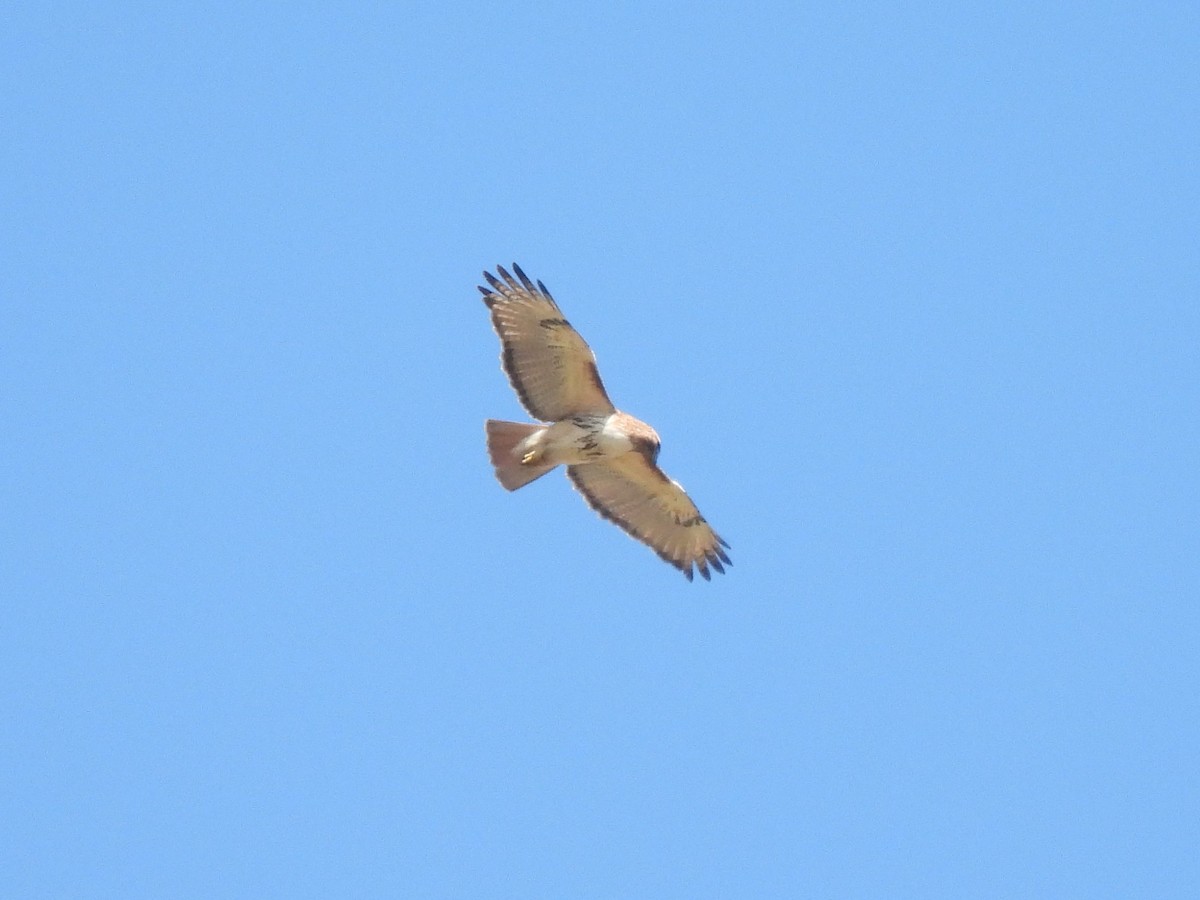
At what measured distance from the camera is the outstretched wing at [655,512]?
14.5m

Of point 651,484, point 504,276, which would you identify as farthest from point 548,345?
point 651,484

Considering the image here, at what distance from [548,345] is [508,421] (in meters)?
0.66

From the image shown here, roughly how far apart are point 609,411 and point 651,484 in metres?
0.90

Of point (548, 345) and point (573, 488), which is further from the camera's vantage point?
point (573, 488)

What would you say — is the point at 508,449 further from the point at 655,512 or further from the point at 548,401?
the point at 655,512

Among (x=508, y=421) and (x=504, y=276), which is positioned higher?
(x=504, y=276)

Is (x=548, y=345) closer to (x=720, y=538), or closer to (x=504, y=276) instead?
(x=504, y=276)

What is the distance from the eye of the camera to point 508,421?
13.7 meters

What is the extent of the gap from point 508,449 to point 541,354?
783 mm

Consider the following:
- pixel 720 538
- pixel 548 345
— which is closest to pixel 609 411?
pixel 548 345

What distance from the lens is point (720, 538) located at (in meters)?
14.9

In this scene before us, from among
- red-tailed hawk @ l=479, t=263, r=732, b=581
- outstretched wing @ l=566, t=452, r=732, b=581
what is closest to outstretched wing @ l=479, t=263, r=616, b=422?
red-tailed hawk @ l=479, t=263, r=732, b=581

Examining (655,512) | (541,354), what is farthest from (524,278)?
(655,512)

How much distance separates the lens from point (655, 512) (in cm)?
1476
